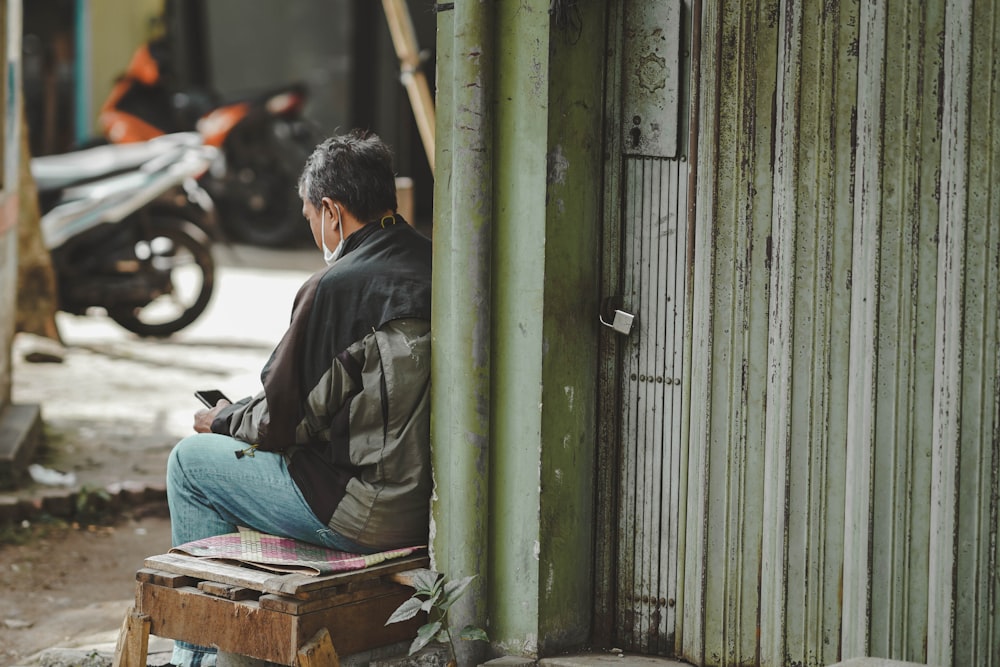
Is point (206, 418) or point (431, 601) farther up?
point (206, 418)

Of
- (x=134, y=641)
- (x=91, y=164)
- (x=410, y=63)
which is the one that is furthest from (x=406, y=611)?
(x=91, y=164)

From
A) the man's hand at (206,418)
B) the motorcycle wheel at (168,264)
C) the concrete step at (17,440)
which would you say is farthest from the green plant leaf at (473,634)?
the motorcycle wheel at (168,264)

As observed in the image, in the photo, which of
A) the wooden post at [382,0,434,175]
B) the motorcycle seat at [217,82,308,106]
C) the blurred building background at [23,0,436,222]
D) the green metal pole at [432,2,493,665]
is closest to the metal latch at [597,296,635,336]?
the green metal pole at [432,2,493,665]

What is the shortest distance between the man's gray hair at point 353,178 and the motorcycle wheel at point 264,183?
984cm

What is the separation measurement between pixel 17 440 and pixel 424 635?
3.59 m

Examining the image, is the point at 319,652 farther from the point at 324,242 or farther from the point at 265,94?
the point at 265,94

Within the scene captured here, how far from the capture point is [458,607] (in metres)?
3.86

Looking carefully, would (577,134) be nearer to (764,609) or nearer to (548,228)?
(548,228)

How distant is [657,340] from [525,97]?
723 millimetres

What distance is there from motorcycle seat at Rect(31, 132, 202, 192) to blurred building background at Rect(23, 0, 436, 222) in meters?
5.77

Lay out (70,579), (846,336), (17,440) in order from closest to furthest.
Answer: (846,336), (70,579), (17,440)

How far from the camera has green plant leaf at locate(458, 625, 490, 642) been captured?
12.4ft

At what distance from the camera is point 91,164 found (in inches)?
382

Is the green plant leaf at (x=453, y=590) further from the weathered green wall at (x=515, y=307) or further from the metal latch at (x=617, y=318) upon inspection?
the metal latch at (x=617, y=318)
